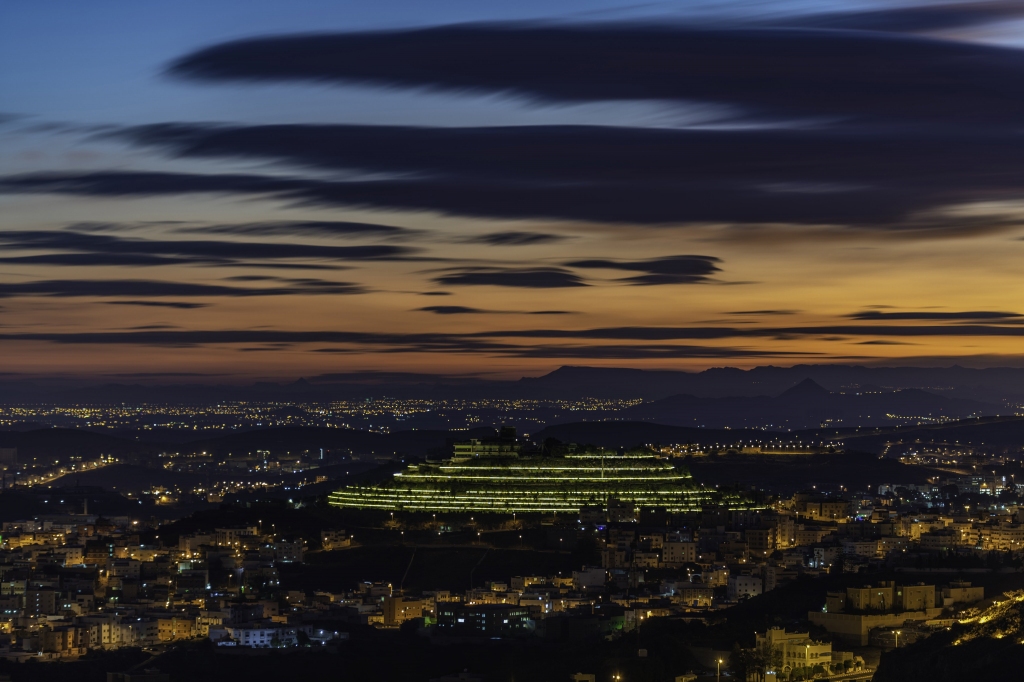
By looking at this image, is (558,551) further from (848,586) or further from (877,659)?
(877,659)

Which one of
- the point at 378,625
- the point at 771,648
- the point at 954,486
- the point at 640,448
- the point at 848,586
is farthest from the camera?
the point at 954,486

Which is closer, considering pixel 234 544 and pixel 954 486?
pixel 234 544

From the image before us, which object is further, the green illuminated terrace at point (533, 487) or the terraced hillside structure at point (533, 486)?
the terraced hillside structure at point (533, 486)

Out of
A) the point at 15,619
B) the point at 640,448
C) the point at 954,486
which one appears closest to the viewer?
the point at 15,619

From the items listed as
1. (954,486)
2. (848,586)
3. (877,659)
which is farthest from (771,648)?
(954,486)

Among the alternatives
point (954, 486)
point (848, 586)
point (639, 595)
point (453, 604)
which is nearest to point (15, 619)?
point (453, 604)

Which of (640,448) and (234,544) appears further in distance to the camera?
(640,448)

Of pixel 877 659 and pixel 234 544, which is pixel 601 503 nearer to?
pixel 234 544

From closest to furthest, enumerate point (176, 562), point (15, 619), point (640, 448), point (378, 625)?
1. point (378, 625)
2. point (15, 619)
3. point (176, 562)
4. point (640, 448)

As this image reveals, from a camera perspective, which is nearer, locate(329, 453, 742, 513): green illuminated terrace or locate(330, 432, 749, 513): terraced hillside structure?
locate(329, 453, 742, 513): green illuminated terrace
